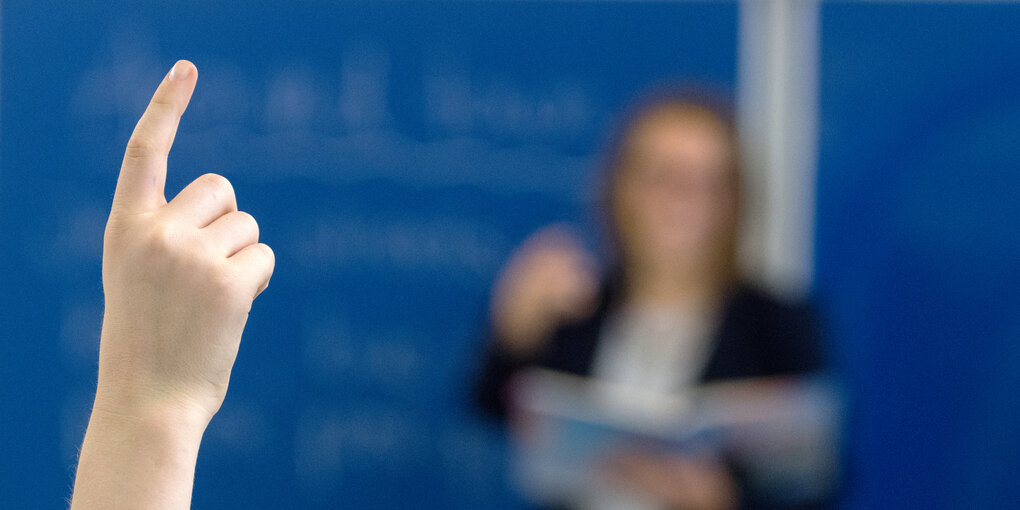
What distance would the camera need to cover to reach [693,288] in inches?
75.0

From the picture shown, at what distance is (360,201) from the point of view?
205 centimetres

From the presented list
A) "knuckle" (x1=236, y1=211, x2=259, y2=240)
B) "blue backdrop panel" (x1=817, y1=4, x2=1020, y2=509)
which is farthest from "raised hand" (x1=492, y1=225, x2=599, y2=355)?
"knuckle" (x1=236, y1=211, x2=259, y2=240)

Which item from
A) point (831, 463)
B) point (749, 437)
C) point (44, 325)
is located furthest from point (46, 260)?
point (831, 463)

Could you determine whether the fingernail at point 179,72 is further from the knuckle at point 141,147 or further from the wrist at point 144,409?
the wrist at point 144,409

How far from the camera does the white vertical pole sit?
2.02 metres

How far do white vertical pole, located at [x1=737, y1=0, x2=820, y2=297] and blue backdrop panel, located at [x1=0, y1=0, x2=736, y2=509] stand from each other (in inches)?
2.6

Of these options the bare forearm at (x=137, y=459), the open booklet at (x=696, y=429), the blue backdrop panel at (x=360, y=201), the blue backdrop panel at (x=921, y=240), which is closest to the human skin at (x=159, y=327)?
the bare forearm at (x=137, y=459)

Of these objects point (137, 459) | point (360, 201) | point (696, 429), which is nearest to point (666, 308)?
point (696, 429)

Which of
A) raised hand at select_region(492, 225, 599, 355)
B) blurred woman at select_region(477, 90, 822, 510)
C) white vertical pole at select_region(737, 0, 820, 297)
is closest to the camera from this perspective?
blurred woman at select_region(477, 90, 822, 510)

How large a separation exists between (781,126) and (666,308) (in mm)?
514

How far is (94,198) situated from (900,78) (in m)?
1.84

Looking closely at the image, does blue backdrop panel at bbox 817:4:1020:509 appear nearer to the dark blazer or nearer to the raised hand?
the dark blazer

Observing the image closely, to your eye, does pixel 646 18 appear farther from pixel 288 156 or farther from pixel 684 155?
pixel 288 156

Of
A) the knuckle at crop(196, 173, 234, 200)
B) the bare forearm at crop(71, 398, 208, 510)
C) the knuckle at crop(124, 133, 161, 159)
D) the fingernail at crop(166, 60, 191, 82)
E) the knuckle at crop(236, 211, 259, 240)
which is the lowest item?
the bare forearm at crop(71, 398, 208, 510)
